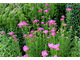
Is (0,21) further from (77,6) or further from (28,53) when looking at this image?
(77,6)

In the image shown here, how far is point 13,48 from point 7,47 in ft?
0.60

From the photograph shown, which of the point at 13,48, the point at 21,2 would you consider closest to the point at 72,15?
the point at 21,2

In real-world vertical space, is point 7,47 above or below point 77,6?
below

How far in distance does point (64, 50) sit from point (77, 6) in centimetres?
120

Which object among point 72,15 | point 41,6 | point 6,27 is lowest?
point 6,27

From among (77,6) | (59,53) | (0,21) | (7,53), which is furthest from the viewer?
(0,21)

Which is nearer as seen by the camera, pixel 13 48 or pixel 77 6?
pixel 13 48

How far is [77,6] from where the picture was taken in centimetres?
272

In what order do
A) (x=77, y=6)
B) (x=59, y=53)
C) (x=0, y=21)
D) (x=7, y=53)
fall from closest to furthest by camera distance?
(x=59, y=53), (x=7, y=53), (x=77, y=6), (x=0, y=21)

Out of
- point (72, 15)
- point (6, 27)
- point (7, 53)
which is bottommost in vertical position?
point (7, 53)

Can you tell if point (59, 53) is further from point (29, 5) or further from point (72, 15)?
point (29, 5)

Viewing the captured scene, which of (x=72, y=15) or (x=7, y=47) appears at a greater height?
(x=72, y=15)

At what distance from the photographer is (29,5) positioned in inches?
112

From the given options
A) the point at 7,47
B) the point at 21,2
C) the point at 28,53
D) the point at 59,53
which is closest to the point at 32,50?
the point at 28,53
